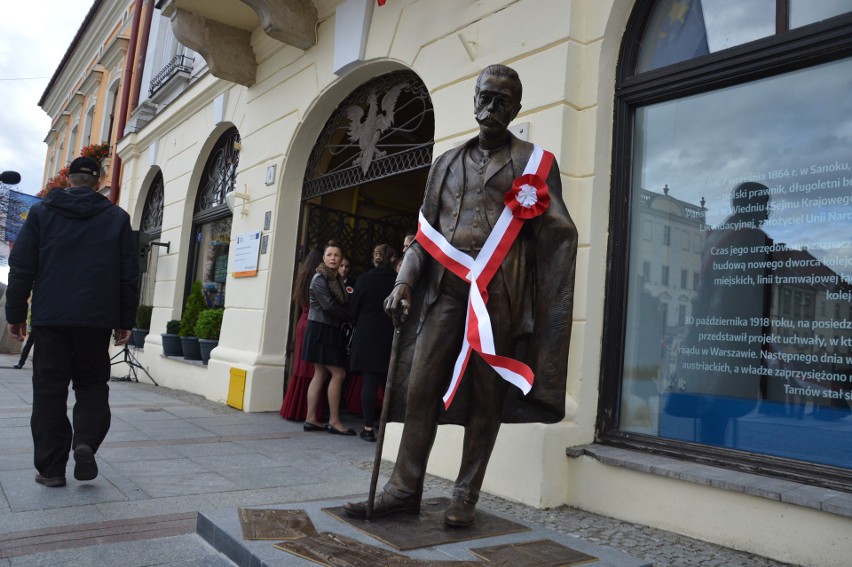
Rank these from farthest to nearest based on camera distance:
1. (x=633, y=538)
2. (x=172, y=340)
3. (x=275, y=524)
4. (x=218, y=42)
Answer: (x=172, y=340) < (x=218, y=42) < (x=633, y=538) < (x=275, y=524)

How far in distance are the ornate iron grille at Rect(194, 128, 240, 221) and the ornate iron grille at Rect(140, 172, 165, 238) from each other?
91.6 inches

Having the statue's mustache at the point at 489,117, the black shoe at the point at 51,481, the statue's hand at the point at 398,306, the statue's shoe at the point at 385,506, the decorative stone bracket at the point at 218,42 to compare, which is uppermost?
the decorative stone bracket at the point at 218,42

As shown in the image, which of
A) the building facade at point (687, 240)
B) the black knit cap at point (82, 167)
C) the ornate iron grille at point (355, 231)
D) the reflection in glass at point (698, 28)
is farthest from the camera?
the ornate iron grille at point (355, 231)

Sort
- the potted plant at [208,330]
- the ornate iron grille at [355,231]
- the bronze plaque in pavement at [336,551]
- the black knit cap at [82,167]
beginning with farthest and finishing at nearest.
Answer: the potted plant at [208,330]
the ornate iron grille at [355,231]
the black knit cap at [82,167]
the bronze plaque in pavement at [336,551]

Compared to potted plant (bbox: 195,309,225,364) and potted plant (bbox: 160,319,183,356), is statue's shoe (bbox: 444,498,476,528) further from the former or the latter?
potted plant (bbox: 160,319,183,356)

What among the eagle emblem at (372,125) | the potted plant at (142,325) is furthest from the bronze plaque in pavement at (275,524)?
the potted plant at (142,325)

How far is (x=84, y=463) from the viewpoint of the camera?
12.0 feet

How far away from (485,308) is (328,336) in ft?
12.1

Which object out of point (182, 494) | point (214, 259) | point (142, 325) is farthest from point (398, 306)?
point (142, 325)

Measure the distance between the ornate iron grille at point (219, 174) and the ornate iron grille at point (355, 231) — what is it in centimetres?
185

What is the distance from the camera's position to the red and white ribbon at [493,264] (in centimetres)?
268

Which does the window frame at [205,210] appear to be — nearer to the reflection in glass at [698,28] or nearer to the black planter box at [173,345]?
the black planter box at [173,345]

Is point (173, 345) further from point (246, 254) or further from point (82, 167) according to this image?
point (82, 167)

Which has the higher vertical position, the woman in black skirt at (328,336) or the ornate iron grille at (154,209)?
the ornate iron grille at (154,209)
